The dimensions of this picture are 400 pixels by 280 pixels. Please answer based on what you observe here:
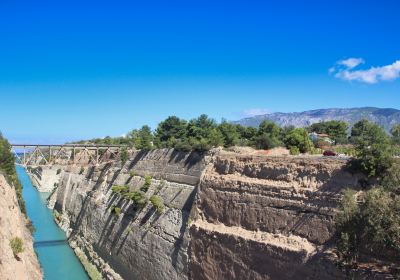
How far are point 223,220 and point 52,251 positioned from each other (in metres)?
18.3

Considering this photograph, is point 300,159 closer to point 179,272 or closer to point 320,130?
point 179,272

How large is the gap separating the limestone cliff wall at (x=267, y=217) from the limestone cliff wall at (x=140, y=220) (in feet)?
4.96

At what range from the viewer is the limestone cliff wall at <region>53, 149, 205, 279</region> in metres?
22.6

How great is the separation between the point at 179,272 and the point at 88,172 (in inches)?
816

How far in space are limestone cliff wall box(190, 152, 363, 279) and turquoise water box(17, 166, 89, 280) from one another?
11.5 meters

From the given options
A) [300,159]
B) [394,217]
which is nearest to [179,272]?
[300,159]

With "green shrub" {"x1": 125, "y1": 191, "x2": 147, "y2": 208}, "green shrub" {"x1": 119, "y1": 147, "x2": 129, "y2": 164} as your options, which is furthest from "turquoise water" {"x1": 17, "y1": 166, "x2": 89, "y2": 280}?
"green shrub" {"x1": 119, "y1": 147, "x2": 129, "y2": 164}

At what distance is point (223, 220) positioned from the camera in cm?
2034

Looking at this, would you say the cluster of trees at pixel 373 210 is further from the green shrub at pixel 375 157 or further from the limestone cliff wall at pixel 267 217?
the limestone cliff wall at pixel 267 217

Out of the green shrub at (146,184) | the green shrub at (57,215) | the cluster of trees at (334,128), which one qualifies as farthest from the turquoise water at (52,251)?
the cluster of trees at (334,128)

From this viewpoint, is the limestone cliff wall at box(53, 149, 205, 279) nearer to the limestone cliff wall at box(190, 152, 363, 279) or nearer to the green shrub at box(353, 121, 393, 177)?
the limestone cliff wall at box(190, 152, 363, 279)

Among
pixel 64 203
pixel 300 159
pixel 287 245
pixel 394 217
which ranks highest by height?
pixel 300 159

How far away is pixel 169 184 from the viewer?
25656 millimetres

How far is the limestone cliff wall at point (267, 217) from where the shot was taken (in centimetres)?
1565
